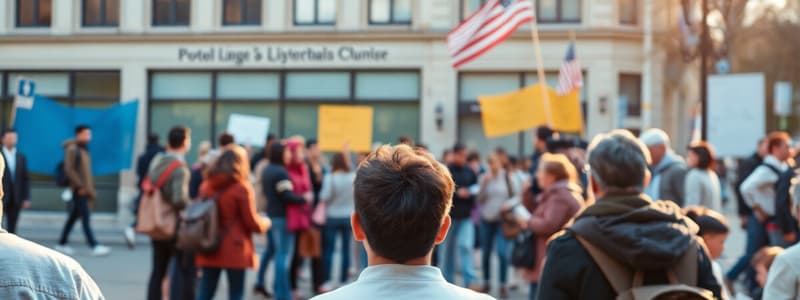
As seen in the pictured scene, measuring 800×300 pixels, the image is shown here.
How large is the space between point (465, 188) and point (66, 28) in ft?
62.2

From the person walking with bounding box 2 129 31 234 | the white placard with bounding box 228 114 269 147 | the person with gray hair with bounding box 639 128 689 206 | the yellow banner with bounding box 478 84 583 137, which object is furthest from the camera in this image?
the white placard with bounding box 228 114 269 147

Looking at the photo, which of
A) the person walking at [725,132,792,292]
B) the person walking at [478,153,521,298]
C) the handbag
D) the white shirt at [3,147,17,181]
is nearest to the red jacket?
the handbag

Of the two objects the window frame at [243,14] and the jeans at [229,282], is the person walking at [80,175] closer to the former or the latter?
the jeans at [229,282]

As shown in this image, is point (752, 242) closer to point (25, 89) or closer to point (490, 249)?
point (490, 249)

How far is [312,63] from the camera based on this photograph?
2942 cm

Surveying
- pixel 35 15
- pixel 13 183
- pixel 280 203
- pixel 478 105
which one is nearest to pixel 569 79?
pixel 478 105

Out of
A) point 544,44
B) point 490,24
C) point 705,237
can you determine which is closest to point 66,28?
point 544,44

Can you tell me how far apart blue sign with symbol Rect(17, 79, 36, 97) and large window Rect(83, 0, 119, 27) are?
35.2 feet

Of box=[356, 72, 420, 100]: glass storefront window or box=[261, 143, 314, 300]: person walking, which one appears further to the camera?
box=[356, 72, 420, 100]: glass storefront window

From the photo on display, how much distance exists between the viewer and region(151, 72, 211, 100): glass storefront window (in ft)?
99.0

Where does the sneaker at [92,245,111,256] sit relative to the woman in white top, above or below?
below

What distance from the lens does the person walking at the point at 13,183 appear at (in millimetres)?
15328

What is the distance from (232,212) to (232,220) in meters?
0.07

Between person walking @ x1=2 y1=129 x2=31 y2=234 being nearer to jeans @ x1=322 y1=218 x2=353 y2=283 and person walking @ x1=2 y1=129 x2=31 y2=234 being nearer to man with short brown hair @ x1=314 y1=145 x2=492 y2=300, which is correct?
jeans @ x1=322 y1=218 x2=353 y2=283
